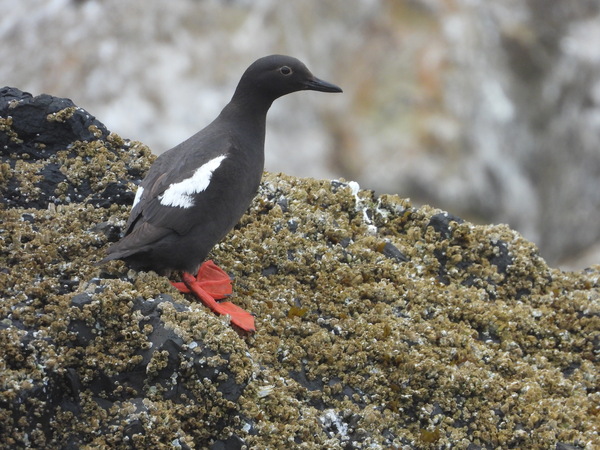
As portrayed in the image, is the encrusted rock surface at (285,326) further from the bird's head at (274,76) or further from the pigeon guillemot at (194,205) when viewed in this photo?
the bird's head at (274,76)

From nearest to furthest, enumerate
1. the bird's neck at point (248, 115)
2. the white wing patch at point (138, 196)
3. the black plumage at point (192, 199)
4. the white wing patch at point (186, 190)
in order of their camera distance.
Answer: the black plumage at point (192, 199) → the white wing patch at point (186, 190) → the white wing patch at point (138, 196) → the bird's neck at point (248, 115)

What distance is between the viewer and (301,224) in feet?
23.6

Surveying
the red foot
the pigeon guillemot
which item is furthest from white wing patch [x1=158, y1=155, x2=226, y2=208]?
the red foot

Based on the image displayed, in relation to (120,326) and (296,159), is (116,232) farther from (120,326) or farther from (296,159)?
(296,159)

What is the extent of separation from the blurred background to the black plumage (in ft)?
26.0

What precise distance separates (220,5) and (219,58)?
126 cm

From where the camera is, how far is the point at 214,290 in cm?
623

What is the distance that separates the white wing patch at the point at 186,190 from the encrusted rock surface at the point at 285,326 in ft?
1.79

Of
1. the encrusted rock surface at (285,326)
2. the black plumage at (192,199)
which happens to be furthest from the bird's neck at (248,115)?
the encrusted rock surface at (285,326)

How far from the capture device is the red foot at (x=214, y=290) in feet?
19.6

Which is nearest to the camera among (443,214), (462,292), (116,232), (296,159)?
(116,232)

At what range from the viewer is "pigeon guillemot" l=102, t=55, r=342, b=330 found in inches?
238

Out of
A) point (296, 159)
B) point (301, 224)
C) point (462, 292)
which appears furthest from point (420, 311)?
point (296, 159)

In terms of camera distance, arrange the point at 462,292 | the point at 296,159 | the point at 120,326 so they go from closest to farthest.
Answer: the point at 120,326, the point at 462,292, the point at 296,159
